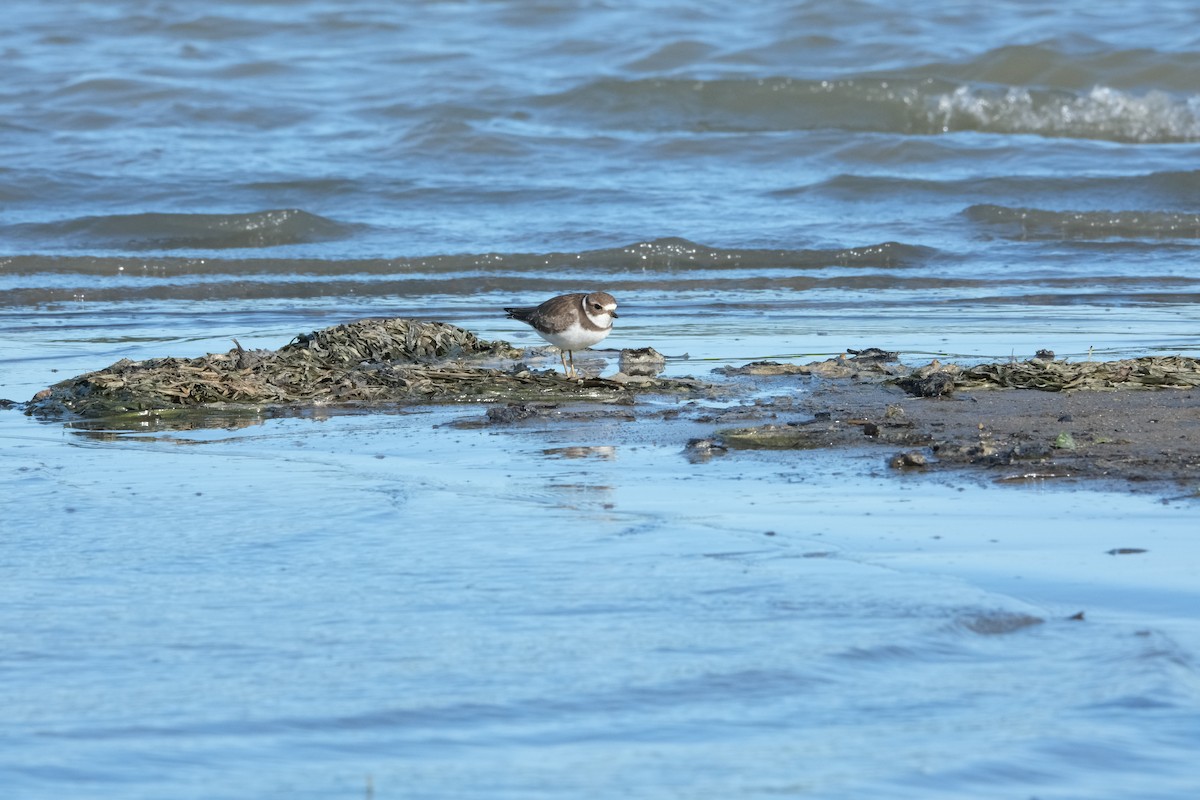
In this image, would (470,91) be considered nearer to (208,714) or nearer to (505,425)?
(505,425)

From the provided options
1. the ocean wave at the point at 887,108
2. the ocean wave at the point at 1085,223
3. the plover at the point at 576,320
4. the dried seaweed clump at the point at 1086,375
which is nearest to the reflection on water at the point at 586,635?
the dried seaweed clump at the point at 1086,375

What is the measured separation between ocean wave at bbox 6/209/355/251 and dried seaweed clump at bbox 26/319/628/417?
6.20 m

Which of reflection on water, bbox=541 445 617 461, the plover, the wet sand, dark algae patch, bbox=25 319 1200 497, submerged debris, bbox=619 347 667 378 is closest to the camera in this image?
the wet sand

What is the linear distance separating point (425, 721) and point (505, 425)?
289 cm

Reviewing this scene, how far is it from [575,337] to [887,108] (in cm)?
1240

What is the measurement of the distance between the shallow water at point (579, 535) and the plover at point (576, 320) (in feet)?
1.91

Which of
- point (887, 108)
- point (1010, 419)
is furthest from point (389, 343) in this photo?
point (887, 108)

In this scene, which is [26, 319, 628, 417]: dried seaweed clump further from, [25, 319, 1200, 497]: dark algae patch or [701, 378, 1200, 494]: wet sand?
[701, 378, 1200, 494]: wet sand

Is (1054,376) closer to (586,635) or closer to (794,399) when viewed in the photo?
(794,399)

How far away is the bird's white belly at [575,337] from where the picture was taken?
690 cm

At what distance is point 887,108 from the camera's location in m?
18.4

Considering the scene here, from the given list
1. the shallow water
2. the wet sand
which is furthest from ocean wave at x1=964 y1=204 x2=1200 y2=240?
the wet sand

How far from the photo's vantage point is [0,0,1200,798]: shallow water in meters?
2.78

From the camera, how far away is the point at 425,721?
2.88 m
